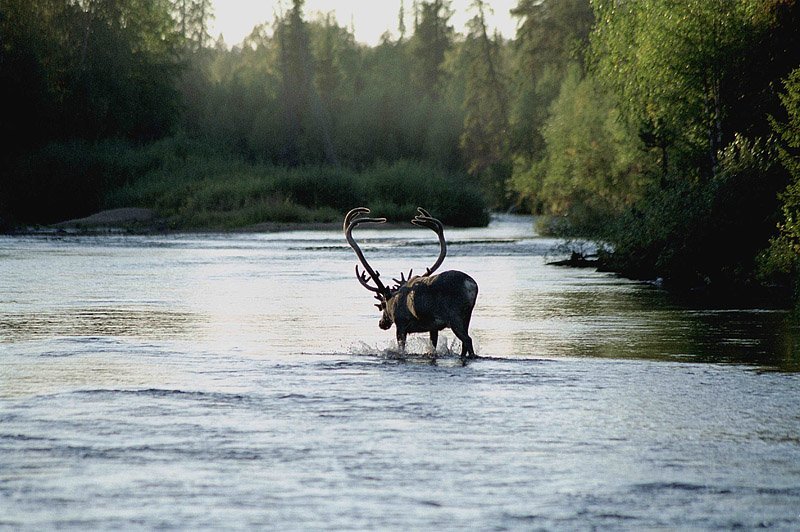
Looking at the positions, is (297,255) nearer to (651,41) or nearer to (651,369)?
(651,41)

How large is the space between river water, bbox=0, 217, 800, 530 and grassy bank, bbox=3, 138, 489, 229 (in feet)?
158

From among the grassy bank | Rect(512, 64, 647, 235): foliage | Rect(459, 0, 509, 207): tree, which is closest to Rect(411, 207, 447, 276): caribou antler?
Rect(512, 64, 647, 235): foliage

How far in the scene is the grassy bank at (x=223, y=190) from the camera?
70625mm

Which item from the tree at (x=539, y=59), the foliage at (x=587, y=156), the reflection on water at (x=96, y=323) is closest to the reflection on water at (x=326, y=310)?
the reflection on water at (x=96, y=323)

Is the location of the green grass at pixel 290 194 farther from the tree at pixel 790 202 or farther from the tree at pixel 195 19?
the tree at pixel 195 19

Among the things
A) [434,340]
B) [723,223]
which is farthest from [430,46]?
[434,340]

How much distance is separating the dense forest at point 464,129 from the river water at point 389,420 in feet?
26.4

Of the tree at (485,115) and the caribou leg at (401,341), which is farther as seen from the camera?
the tree at (485,115)

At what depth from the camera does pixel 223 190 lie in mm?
71062

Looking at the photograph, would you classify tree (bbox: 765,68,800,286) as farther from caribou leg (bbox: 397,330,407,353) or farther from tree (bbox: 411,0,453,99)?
tree (bbox: 411,0,453,99)

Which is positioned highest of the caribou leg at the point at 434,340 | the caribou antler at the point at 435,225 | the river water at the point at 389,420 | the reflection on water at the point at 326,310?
the caribou antler at the point at 435,225

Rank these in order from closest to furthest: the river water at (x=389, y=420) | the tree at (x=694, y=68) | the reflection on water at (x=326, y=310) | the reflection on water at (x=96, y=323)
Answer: the river water at (x=389, y=420) < the reflection on water at (x=326, y=310) < the reflection on water at (x=96, y=323) < the tree at (x=694, y=68)

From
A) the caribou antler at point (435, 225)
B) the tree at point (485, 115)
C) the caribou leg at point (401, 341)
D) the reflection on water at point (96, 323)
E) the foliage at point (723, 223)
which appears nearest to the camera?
the caribou leg at point (401, 341)

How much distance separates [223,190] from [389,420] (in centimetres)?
6073
